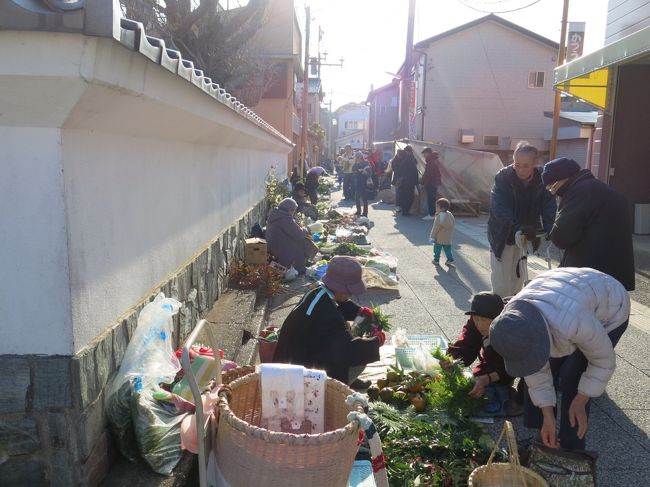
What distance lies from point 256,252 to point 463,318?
10.3ft

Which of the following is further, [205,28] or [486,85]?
[486,85]

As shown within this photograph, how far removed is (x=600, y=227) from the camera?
4.23 m

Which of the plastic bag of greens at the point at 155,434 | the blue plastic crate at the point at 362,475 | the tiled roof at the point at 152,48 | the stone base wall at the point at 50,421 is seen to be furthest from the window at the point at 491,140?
the stone base wall at the point at 50,421

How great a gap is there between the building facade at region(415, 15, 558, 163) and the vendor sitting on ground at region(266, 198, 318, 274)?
21.9 meters

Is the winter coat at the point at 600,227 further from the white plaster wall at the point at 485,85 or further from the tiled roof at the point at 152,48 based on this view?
the white plaster wall at the point at 485,85

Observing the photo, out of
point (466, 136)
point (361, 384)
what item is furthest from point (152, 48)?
point (466, 136)

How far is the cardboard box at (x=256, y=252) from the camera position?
27.2ft

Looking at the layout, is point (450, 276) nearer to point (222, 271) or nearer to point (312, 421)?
point (222, 271)

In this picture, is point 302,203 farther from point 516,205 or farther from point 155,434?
point 155,434

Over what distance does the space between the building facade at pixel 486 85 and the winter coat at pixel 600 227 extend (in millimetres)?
25576

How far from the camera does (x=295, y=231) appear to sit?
28.0ft

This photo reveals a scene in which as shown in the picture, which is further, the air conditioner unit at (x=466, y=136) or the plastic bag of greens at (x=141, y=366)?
the air conditioner unit at (x=466, y=136)

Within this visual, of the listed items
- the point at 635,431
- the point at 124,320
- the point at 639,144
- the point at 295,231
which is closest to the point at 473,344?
the point at 635,431

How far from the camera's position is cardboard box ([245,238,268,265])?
8281mm
